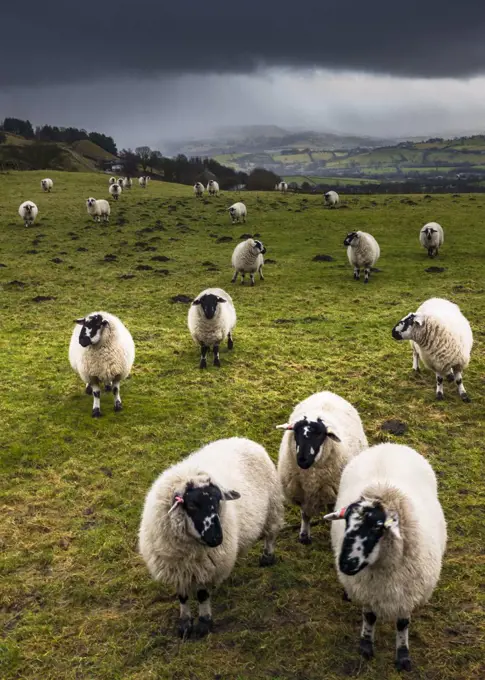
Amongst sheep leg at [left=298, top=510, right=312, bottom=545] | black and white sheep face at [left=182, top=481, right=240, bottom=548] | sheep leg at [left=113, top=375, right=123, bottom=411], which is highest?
black and white sheep face at [left=182, top=481, right=240, bottom=548]

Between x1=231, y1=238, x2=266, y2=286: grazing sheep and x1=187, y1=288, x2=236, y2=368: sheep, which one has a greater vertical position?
x1=231, y1=238, x2=266, y2=286: grazing sheep

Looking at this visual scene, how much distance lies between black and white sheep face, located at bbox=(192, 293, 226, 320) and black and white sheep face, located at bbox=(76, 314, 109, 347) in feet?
9.38

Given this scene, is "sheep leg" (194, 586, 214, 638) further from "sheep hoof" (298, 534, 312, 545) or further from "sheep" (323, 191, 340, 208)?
"sheep" (323, 191, 340, 208)

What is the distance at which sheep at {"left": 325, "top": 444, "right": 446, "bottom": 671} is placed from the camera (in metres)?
4.40

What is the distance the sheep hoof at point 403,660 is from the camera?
467 cm

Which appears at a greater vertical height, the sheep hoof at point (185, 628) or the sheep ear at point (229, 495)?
the sheep ear at point (229, 495)

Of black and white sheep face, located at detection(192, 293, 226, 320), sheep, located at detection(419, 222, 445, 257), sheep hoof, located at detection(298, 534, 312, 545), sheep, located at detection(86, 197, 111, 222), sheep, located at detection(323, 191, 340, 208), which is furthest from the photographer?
sheep, located at detection(323, 191, 340, 208)

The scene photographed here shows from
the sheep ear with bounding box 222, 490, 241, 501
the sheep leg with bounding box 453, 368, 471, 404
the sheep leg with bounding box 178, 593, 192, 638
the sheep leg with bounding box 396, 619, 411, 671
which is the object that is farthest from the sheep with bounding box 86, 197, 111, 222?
the sheep leg with bounding box 396, 619, 411, 671

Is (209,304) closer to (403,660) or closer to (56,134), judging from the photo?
(403,660)

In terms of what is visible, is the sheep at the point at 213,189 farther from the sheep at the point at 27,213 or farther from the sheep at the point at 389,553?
the sheep at the point at 389,553

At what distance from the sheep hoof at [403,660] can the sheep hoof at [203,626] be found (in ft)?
6.24

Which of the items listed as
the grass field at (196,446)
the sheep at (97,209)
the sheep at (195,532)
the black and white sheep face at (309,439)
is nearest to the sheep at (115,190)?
the sheep at (97,209)

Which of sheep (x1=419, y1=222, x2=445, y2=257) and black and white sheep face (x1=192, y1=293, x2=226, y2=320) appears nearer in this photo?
black and white sheep face (x1=192, y1=293, x2=226, y2=320)

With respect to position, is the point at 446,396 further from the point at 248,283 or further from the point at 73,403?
the point at 248,283
